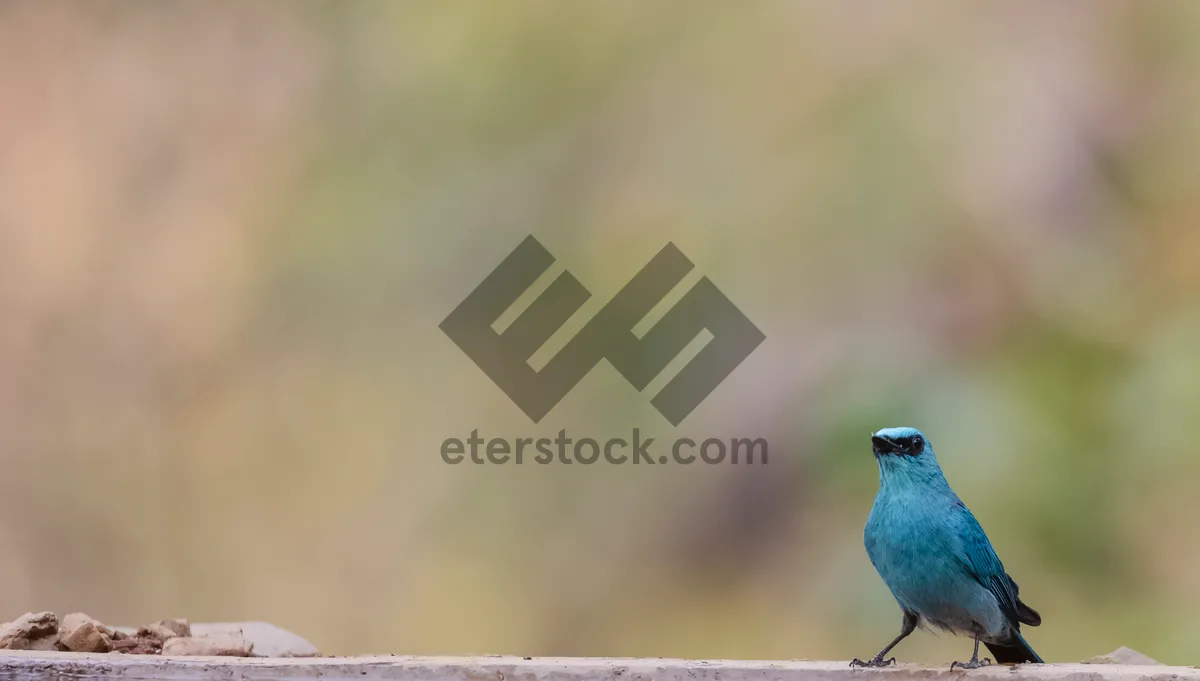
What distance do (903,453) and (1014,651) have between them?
44 cm

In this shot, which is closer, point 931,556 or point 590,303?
point 931,556

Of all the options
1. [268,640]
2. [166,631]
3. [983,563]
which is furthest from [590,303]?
[983,563]

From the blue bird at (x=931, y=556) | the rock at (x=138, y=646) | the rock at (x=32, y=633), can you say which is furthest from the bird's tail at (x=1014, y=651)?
the rock at (x=32, y=633)

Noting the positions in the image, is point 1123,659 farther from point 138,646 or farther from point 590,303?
point 590,303

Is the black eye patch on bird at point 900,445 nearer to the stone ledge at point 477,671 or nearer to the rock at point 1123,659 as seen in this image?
the stone ledge at point 477,671

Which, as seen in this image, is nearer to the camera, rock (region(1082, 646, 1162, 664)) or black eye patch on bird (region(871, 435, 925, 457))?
black eye patch on bird (region(871, 435, 925, 457))

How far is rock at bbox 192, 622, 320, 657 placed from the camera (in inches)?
87.8

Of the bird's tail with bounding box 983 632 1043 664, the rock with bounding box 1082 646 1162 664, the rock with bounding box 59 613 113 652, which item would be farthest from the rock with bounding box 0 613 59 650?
the rock with bounding box 1082 646 1162 664

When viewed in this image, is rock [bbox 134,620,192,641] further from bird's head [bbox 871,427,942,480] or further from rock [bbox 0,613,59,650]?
bird's head [bbox 871,427,942,480]

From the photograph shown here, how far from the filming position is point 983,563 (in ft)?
5.97

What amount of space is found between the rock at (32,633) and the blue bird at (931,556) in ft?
4.76

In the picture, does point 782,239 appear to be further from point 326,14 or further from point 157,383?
point 157,383

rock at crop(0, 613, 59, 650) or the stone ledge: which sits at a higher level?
rock at crop(0, 613, 59, 650)

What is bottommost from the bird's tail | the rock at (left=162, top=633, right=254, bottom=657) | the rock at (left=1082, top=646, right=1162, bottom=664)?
the rock at (left=1082, top=646, right=1162, bottom=664)
